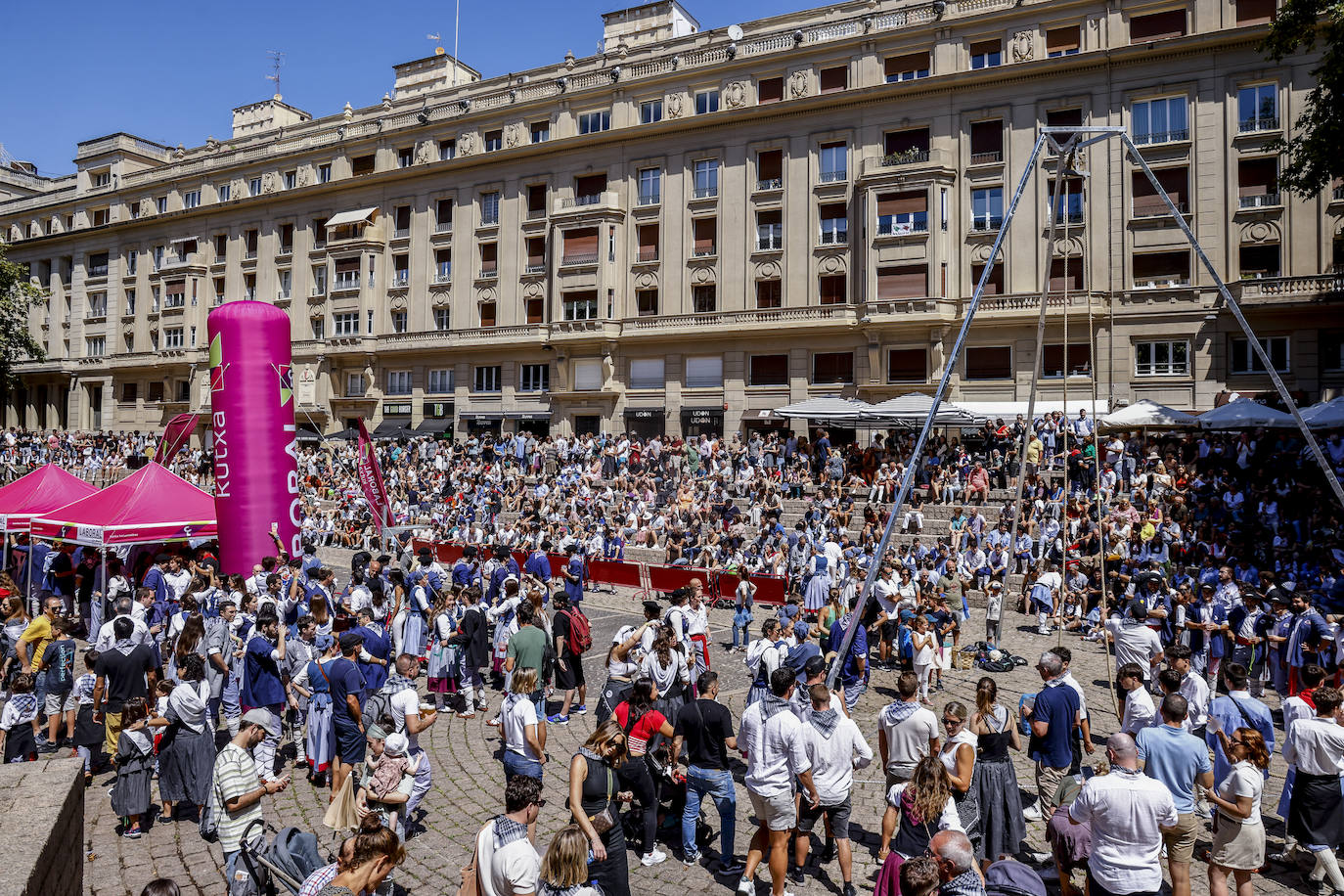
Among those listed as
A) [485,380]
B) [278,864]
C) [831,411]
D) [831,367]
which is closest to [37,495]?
[278,864]

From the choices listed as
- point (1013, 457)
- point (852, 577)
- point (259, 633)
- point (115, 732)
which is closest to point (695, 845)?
point (259, 633)

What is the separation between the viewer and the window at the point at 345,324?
→ 164 feet

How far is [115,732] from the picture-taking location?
31.4ft

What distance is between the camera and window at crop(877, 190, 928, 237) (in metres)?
35.3

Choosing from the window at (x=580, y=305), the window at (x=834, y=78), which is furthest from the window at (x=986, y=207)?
the window at (x=580, y=305)

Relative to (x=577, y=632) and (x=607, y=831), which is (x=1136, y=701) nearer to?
(x=607, y=831)

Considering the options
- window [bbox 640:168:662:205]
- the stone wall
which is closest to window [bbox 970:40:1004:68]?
window [bbox 640:168:662:205]

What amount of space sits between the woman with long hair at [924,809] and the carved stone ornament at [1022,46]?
35.6m

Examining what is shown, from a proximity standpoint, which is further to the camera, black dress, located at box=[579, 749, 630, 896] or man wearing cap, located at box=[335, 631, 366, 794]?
man wearing cap, located at box=[335, 631, 366, 794]

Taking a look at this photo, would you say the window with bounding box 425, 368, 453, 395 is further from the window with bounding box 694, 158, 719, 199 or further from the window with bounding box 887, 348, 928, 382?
the window with bounding box 887, 348, 928, 382

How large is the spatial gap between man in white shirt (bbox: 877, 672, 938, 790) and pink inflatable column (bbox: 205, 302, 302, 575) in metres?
15.0

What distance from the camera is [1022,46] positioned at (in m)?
34.2

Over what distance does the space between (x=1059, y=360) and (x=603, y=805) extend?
31659 mm

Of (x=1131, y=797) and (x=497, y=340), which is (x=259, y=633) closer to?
(x=1131, y=797)
